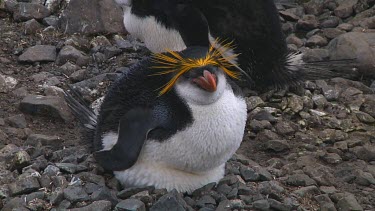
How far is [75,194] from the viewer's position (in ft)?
10.4

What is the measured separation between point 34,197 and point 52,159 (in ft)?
1.52

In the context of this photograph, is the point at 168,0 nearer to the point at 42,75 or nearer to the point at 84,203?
the point at 42,75

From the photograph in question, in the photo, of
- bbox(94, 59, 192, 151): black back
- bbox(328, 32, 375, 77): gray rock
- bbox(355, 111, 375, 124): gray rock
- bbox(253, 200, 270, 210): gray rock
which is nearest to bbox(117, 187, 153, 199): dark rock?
A: bbox(94, 59, 192, 151): black back

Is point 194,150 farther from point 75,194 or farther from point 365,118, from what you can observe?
point 365,118

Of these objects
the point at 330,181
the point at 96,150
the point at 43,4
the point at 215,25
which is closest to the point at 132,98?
the point at 96,150

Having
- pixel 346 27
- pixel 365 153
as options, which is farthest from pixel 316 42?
pixel 365 153

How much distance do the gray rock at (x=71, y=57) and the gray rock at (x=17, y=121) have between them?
2.80 ft

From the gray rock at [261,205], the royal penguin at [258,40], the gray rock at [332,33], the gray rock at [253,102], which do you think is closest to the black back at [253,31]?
the royal penguin at [258,40]

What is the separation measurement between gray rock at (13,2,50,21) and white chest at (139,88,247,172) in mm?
2624

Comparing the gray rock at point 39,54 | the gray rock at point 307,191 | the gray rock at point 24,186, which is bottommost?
the gray rock at point 39,54

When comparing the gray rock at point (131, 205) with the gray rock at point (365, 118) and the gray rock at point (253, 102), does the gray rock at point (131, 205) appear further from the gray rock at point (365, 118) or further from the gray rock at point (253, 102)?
the gray rock at point (365, 118)

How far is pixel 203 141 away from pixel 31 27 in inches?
103

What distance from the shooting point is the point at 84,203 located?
124 inches

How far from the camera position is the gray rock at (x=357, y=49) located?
4961 millimetres
